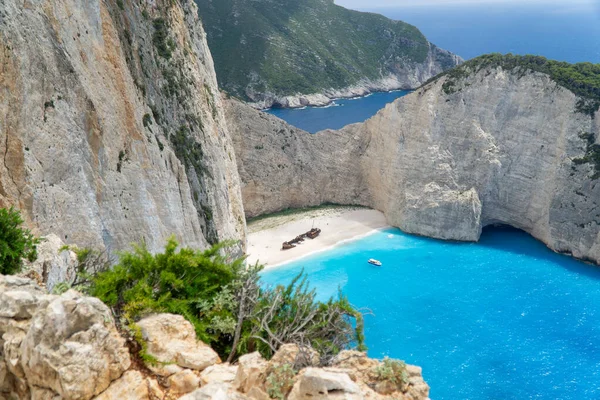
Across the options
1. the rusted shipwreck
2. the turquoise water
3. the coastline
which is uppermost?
the coastline

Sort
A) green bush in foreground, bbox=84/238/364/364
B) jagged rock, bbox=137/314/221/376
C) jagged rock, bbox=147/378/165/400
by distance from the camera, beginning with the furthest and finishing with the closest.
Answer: green bush in foreground, bbox=84/238/364/364, jagged rock, bbox=137/314/221/376, jagged rock, bbox=147/378/165/400

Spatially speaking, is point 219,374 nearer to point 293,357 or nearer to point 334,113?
point 293,357

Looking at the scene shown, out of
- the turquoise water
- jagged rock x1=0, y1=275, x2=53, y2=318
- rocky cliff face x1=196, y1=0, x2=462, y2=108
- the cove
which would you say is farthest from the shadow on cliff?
rocky cliff face x1=196, y1=0, x2=462, y2=108

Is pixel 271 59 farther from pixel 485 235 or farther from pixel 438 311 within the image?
pixel 438 311

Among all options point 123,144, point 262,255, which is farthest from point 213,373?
point 262,255

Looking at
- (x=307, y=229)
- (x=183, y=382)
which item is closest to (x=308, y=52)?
(x=307, y=229)

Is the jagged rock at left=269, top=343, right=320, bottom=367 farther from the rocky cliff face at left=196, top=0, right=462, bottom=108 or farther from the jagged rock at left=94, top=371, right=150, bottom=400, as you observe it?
the rocky cliff face at left=196, top=0, right=462, bottom=108
